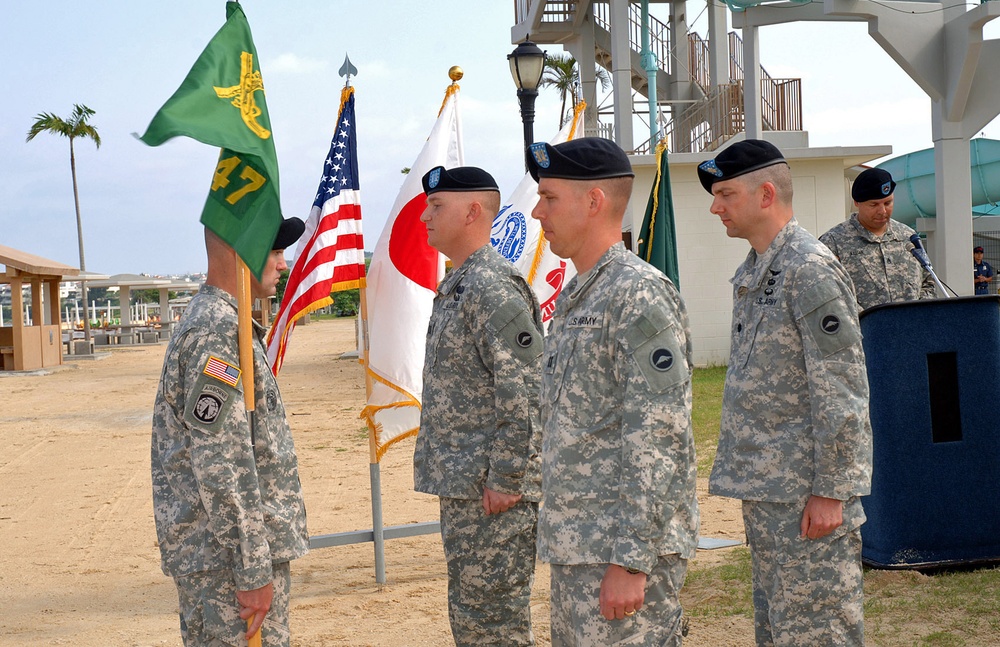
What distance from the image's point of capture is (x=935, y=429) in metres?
5.19

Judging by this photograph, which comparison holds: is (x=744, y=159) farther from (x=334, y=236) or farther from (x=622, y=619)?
(x=334, y=236)

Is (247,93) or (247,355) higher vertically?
(247,93)

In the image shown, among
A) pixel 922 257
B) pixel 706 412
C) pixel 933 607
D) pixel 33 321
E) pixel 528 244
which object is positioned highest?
pixel 528 244

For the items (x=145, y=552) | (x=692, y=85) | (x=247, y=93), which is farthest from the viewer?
(x=692, y=85)

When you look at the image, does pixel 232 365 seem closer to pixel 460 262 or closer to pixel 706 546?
pixel 460 262

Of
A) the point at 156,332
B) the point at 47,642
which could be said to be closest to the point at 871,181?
the point at 47,642

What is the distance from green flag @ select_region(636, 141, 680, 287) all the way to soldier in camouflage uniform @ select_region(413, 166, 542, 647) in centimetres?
137

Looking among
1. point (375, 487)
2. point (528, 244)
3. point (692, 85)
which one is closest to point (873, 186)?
point (528, 244)

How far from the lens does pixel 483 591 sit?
3.76m

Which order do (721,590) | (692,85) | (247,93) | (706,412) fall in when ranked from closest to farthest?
(247,93), (721,590), (706,412), (692,85)

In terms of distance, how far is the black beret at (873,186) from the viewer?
18.6 ft

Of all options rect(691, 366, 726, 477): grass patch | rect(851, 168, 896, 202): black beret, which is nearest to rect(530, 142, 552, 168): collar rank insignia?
rect(851, 168, 896, 202): black beret

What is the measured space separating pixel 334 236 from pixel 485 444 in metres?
2.54

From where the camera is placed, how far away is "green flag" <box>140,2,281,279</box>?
3027 mm
